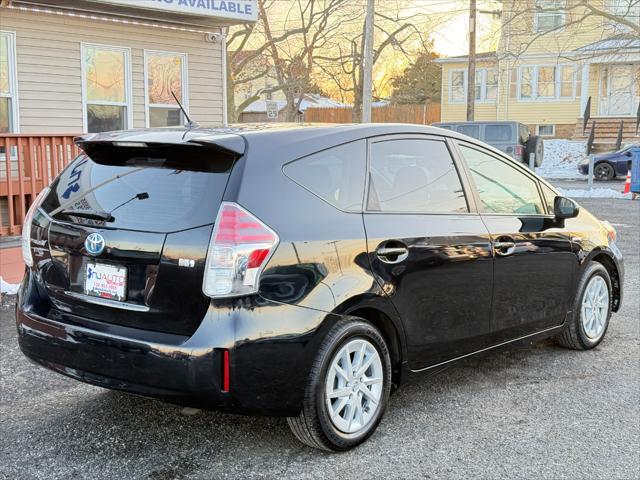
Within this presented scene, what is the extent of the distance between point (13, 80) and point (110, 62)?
69.3 inches

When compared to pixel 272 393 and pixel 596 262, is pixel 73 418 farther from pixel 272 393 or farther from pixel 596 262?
pixel 596 262

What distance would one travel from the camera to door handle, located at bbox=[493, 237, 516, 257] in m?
4.48

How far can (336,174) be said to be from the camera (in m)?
3.76

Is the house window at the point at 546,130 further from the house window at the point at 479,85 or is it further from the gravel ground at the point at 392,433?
the gravel ground at the point at 392,433

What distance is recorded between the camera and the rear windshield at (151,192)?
3357 mm

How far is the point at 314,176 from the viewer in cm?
365

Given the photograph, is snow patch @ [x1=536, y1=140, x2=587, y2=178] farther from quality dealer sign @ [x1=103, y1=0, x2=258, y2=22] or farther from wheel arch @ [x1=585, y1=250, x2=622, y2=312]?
wheel arch @ [x1=585, y1=250, x2=622, y2=312]

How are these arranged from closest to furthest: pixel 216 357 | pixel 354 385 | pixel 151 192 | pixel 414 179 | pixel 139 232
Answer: pixel 216 357 → pixel 139 232 → pixel 151 192 → pixel 354 385 → pixel 414 179

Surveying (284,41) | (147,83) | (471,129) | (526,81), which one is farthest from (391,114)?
(147,83)

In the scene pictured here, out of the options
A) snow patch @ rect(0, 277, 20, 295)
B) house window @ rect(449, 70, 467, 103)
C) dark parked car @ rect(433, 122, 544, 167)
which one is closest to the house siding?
snow patch @ rect(0, 277, 20, 295)

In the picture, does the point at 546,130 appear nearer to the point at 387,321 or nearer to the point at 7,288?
the point at 7,288

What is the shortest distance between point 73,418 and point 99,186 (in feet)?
4.42

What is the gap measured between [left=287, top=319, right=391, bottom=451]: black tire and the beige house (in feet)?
28.2

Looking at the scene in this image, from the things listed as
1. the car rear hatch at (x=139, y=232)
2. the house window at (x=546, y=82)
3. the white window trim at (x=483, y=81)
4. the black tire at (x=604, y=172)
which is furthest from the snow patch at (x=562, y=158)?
the car rear hatch at (x=139, y=232)
